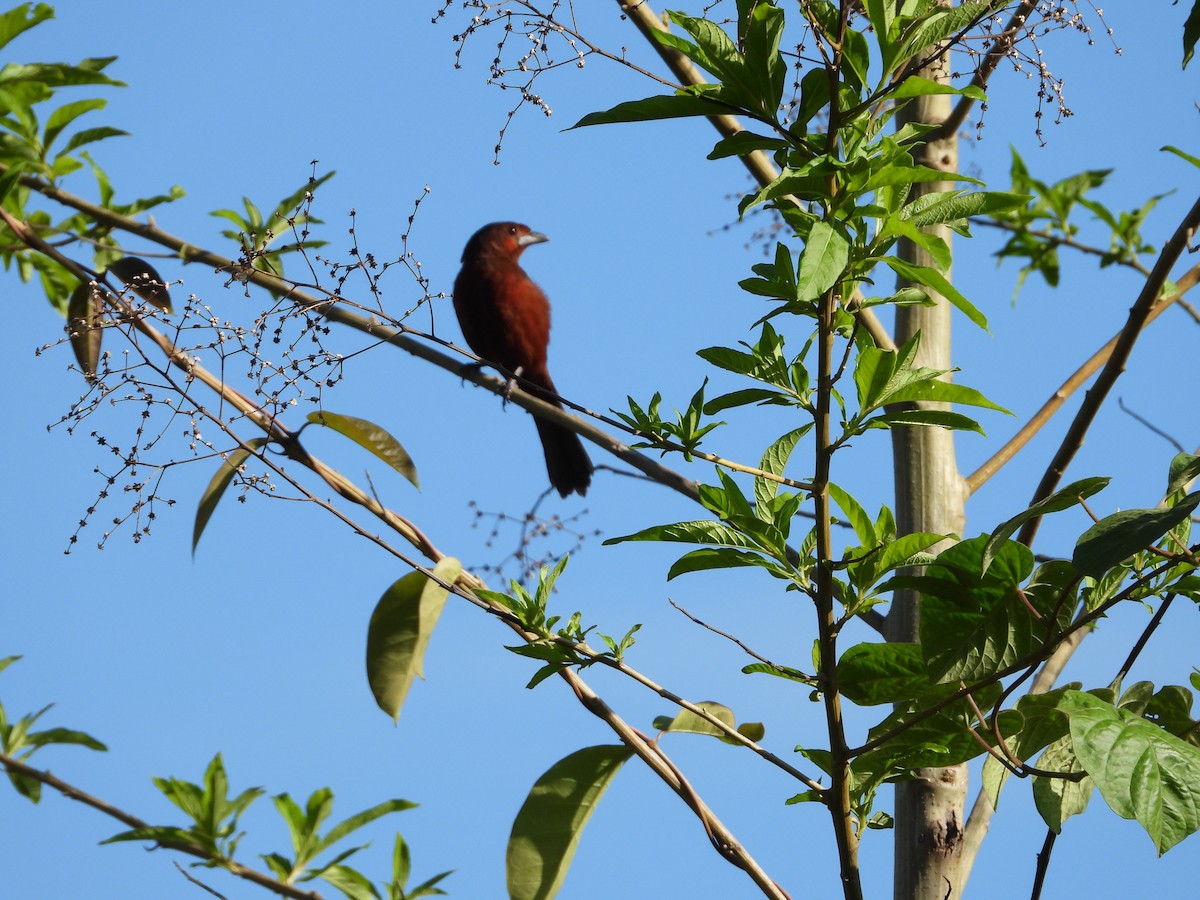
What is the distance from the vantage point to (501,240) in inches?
298

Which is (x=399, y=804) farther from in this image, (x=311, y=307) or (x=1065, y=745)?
(x=1065, y=745)

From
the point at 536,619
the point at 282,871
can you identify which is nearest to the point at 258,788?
the point at 282,871

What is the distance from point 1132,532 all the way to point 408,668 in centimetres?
128

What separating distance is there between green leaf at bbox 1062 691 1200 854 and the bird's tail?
563 cm

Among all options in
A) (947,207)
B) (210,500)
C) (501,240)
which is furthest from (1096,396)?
(501,240)

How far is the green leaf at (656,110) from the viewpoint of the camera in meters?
1.44

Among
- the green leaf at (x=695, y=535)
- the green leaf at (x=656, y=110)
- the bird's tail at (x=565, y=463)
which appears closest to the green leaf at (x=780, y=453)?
the green leaf at (x=695, y=535)

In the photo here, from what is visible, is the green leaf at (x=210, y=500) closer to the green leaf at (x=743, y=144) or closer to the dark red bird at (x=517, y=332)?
the green leaf at (x=743, y=144)

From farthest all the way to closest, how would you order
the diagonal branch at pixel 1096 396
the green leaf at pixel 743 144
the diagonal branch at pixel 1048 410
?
the diagonal branch at pixel 1048 410 < the diagonal branch at pixel 1096 396 < the green leaf at pixel 743 144

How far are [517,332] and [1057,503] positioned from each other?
18.1 ft

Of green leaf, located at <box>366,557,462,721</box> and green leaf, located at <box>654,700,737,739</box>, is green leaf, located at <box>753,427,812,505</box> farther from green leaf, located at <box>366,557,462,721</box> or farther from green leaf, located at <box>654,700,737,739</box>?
green leaf, located at <box>366,557,462,721</box>

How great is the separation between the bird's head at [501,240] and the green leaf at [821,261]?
6147mm

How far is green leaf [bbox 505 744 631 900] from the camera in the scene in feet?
6.55

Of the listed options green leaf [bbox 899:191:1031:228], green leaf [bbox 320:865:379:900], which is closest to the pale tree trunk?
green leaf [bbox 899:191:1031:228]
